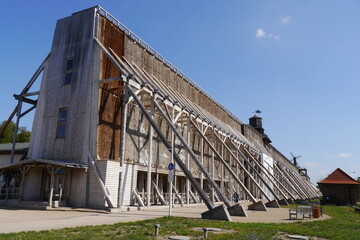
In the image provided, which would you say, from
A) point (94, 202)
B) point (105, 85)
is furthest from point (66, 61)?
point (94, 202)

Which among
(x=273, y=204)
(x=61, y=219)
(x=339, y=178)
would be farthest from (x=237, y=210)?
(x=339, y=178)

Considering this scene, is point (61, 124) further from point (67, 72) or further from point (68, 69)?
point (68, 69)

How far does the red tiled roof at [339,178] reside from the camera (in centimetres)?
3007

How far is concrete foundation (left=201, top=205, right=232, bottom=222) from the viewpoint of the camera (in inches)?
478

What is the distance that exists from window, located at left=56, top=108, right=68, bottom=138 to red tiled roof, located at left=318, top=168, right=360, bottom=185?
1002 inches

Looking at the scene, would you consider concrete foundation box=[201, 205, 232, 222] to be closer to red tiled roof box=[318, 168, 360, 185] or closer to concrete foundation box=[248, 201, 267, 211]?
concrete foundation box=[248, 201, 267, 211]

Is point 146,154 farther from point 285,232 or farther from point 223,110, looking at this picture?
point 223,110

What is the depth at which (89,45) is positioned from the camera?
2058 centimetres

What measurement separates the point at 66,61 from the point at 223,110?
29402mm

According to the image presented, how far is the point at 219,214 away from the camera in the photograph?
40.3ft

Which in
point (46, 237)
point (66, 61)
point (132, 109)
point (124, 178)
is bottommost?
point (46, 237)

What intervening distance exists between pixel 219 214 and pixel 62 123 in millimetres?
12536

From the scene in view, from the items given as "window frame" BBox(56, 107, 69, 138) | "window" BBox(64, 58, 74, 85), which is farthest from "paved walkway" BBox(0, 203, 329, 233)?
"window" BBox(64, 58, 74, 85)

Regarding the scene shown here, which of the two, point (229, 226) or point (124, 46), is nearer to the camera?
point (229, 226)
